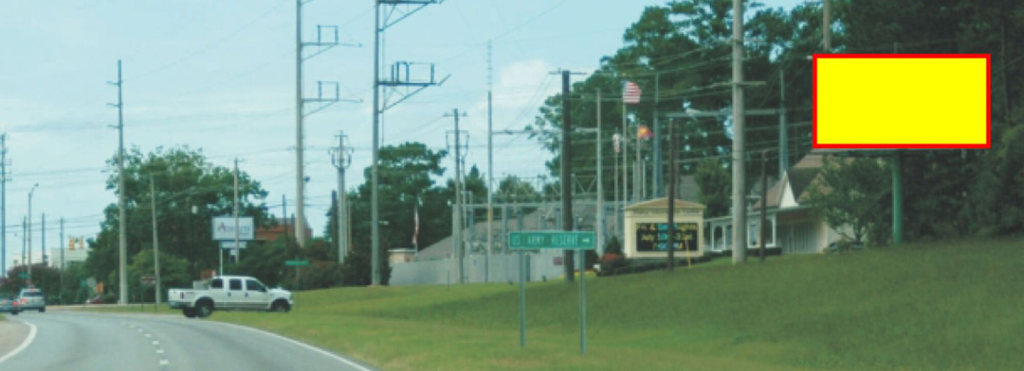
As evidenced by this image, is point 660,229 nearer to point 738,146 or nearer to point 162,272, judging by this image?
point 738,146

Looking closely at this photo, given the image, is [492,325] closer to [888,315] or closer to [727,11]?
[888,315]

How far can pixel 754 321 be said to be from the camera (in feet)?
125

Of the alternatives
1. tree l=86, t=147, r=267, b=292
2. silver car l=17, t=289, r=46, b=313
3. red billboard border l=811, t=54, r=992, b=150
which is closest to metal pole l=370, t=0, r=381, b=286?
silver car l=17, t=289, r=46, b=313

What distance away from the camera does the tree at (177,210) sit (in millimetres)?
136625

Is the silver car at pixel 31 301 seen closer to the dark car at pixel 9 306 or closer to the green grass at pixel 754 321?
the dark car at pixel 9 306

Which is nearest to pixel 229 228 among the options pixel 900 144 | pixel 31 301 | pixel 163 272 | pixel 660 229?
pixel 163 272

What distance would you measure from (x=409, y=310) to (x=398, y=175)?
8660 cm

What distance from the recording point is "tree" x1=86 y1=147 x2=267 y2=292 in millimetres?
136625

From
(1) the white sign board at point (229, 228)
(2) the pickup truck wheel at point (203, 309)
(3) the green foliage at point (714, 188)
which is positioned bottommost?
(2) the pickup truck wheel at point (203, 309)

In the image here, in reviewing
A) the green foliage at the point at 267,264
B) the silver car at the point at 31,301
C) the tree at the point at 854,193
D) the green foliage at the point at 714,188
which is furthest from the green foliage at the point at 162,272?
the tree at the point at 854,193

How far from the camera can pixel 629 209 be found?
209 feet

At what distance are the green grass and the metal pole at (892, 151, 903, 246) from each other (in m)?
1.82

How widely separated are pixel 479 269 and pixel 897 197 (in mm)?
49042

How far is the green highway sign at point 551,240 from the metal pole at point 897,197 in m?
20.3
